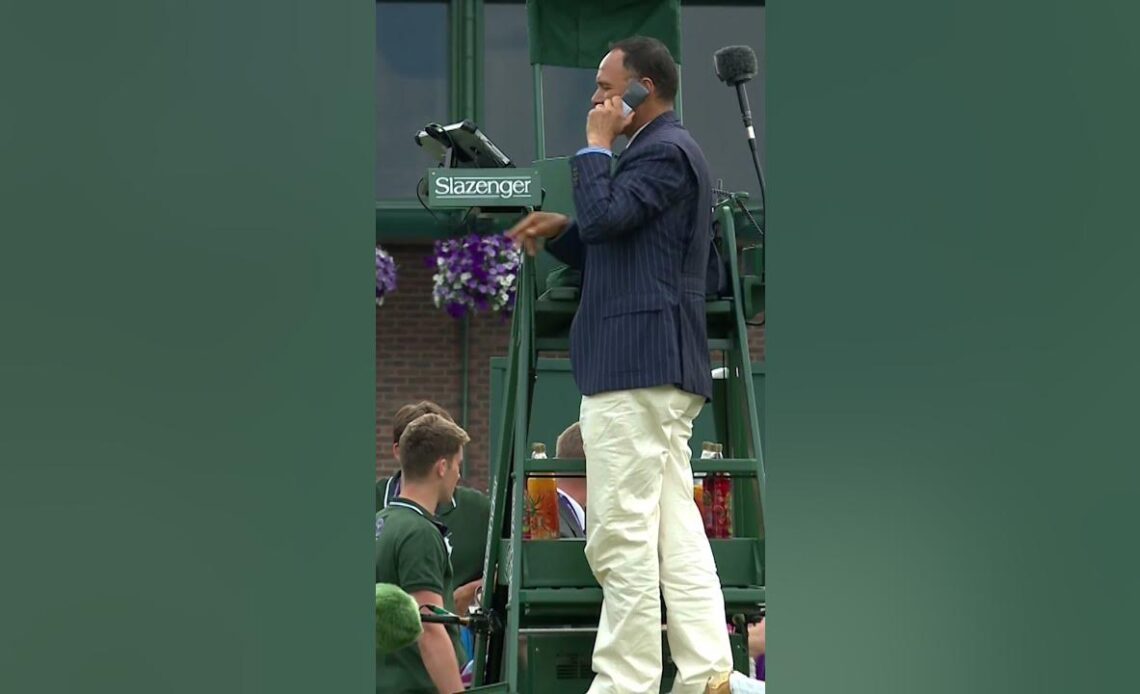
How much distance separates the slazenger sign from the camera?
13.4 ft

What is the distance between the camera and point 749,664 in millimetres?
4668

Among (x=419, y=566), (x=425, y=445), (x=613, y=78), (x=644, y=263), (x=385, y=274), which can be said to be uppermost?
(x=385, y=274)

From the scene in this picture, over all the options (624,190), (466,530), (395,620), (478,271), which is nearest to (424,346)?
(478,271)

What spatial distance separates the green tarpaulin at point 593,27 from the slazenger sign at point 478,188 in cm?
116

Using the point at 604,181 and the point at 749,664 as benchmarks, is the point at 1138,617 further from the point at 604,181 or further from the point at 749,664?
the point at 749,664

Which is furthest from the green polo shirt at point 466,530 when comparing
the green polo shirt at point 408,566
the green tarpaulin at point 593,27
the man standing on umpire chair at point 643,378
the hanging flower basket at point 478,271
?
the hanging flower basket at point 478,271

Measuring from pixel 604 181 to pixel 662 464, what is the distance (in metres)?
0.69

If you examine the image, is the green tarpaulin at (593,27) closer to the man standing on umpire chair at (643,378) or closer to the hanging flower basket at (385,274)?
the man standing on umpire chair at (643,378)

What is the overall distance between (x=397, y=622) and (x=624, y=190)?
1152 millimetres

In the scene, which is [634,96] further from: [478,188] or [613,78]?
[478,188]

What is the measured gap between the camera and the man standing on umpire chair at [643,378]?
12.7 ft

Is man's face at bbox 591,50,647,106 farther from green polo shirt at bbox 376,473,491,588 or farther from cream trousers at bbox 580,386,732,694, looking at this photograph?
green polo shirt at bbox 376,473,491,588

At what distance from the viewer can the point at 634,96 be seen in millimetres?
4129

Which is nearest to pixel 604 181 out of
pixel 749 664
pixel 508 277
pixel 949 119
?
pixel 749 664
